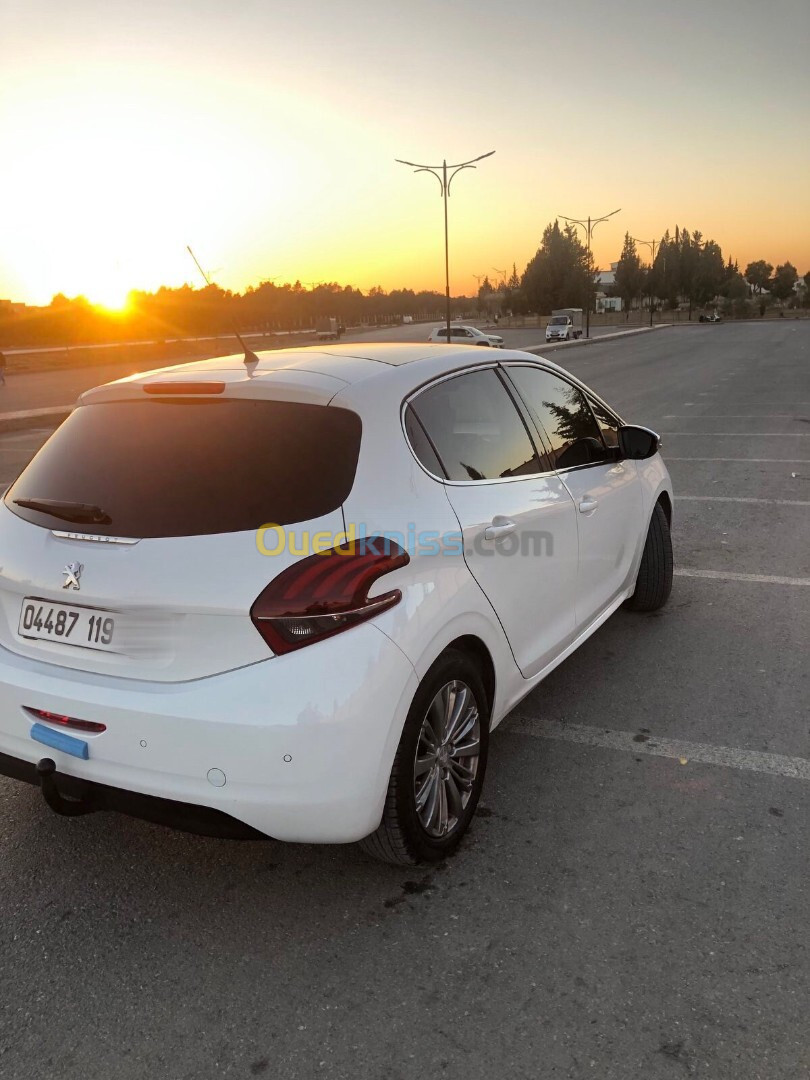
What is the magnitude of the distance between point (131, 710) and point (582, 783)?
181 cm

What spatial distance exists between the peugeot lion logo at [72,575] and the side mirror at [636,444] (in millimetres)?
2770

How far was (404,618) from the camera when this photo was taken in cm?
250

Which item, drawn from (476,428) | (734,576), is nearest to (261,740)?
(476,428)

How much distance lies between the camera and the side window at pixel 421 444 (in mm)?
2873

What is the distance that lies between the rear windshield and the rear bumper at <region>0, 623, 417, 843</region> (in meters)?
0.43

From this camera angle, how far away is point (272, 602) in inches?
91.7

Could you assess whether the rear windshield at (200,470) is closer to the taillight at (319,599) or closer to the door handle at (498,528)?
the taillight at (319,599)

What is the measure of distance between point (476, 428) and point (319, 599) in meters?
1.20

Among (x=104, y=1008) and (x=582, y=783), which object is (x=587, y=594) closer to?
(x=582, y=783)

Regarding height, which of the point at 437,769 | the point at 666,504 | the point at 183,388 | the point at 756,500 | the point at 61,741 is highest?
the point at 183,388

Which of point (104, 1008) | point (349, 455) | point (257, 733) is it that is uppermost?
point (349, 455)

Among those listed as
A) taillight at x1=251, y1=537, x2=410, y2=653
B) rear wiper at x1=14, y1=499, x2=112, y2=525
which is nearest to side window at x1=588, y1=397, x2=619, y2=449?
taillight at x1=251, y1=537, x2=410, y2=653

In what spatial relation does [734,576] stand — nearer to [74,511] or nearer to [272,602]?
[272,602]

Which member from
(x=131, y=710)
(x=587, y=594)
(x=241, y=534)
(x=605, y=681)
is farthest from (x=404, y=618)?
(x=605, y=681)
